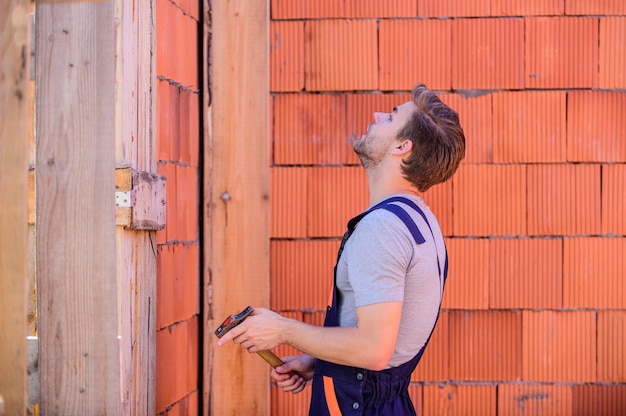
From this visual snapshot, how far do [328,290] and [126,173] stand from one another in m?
1.24

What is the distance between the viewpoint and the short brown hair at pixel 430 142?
2.32m

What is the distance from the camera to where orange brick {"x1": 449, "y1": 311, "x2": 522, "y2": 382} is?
12.1 ft

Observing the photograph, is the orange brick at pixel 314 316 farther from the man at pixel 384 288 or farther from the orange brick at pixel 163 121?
the man at pixel 384 288

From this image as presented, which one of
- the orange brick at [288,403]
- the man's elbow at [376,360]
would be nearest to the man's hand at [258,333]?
the man's elbow at [376,360]

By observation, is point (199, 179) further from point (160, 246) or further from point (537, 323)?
point (537, 323)

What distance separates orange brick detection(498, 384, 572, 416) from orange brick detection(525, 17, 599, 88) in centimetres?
125

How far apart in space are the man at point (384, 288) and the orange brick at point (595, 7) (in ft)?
5.08

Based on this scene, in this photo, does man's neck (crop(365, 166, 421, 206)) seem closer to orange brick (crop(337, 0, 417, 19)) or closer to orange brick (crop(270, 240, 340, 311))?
orange brick (crop(270, 240, 340, 311))

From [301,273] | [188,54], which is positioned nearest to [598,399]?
[301,273]

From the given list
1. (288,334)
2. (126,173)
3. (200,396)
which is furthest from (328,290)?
(288,334)

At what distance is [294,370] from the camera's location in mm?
2508

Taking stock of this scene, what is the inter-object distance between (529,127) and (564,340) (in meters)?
0.88

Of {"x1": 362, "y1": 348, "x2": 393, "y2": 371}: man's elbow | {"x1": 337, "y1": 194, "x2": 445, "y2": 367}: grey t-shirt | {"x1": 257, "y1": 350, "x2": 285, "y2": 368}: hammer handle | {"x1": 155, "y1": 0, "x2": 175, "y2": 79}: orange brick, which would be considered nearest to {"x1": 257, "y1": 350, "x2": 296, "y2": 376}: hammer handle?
{"x1": 257, "y1": 350, "x2": 285, "y2": 368}: hammer handle

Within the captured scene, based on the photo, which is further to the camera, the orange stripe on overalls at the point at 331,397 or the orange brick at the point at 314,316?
the orange brick at the point at 314,316
